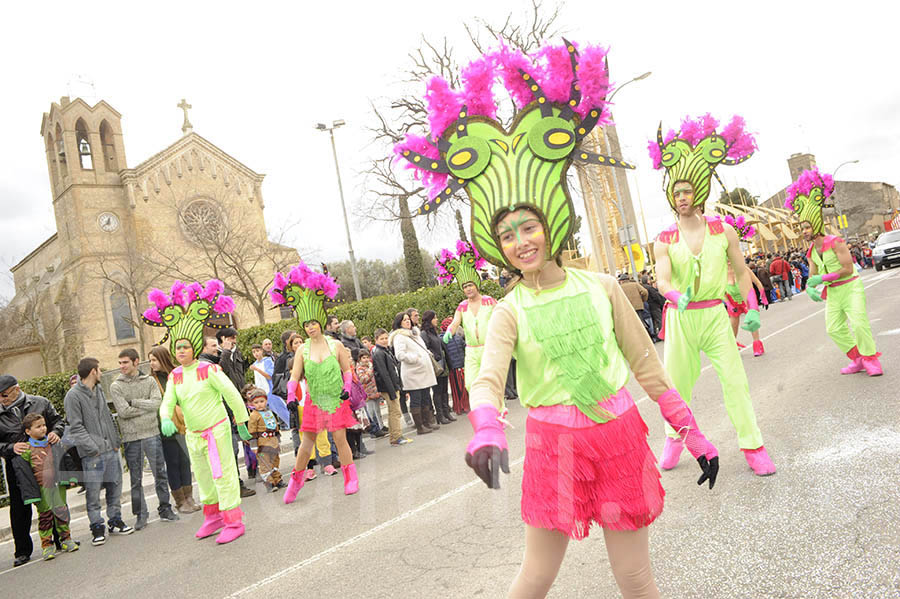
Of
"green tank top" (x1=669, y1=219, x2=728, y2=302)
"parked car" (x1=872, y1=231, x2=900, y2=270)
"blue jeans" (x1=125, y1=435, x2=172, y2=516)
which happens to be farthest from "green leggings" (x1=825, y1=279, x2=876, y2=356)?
"parked car" (x1=872, y1=231, x2=900, y2=270)

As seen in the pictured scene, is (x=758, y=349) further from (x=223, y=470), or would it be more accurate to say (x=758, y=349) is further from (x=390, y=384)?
(x=223, y=470)

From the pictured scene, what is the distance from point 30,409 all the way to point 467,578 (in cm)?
582

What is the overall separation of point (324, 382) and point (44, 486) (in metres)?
Result: 3.12

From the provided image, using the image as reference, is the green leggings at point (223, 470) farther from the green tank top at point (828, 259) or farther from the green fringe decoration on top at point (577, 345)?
the green tank top at point (828, 259)

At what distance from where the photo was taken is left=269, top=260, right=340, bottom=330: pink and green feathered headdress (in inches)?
291

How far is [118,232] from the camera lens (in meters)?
33.0

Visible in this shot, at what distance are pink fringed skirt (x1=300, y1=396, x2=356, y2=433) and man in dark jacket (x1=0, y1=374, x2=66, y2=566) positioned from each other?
2.76m

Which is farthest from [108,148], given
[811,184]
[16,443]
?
[811,184]

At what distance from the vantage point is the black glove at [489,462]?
2158 mm

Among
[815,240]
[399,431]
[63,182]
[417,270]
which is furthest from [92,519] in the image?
[63,182]

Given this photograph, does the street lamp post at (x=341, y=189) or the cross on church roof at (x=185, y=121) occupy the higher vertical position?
the cross on church roof at (x=185, y=121)

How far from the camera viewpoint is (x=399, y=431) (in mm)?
9719

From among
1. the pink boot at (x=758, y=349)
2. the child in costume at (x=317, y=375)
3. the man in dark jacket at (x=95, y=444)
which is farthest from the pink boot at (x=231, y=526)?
the pink boot at (x=758, y=349)

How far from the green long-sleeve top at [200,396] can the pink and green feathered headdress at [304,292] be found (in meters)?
1.31
